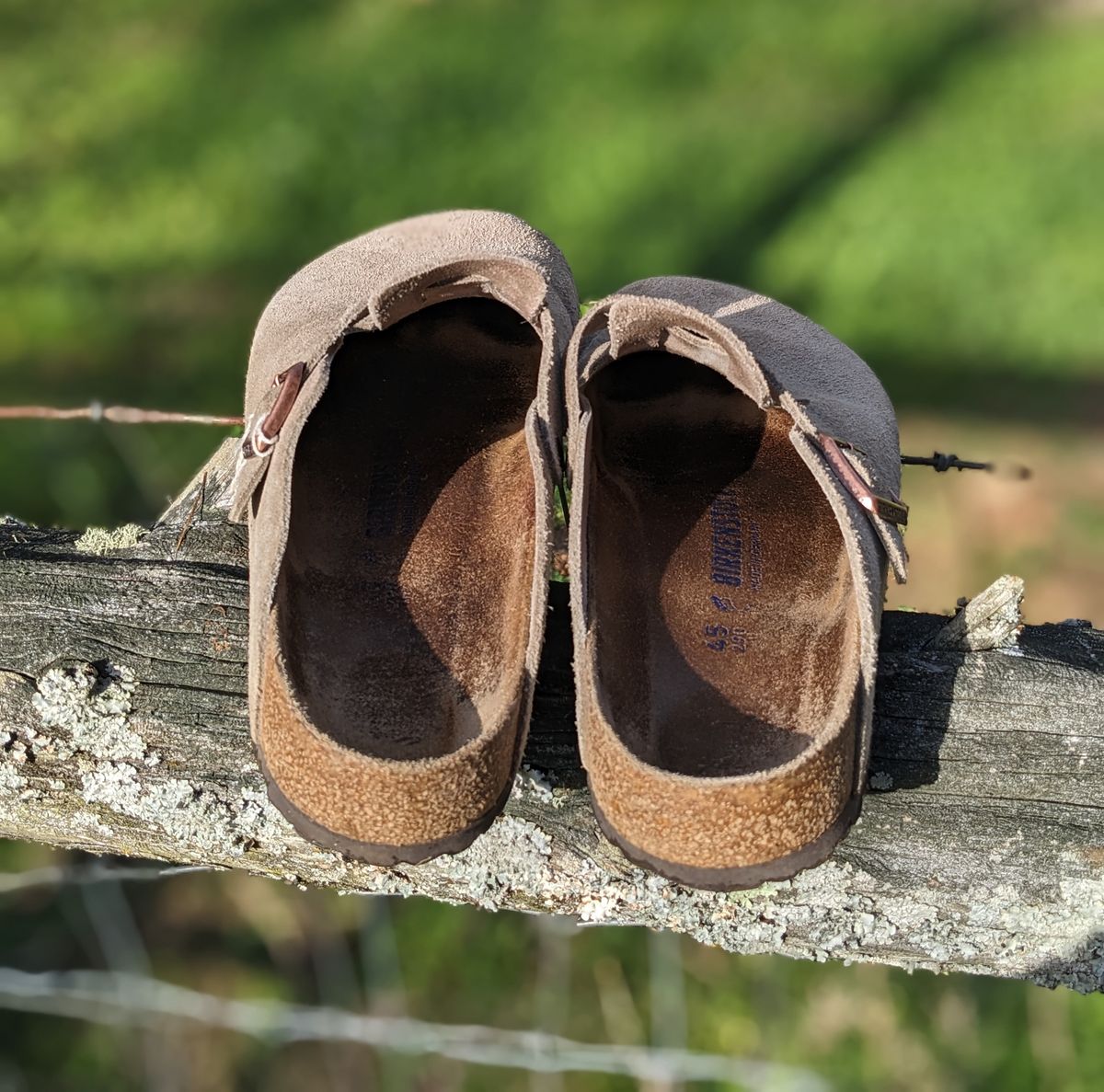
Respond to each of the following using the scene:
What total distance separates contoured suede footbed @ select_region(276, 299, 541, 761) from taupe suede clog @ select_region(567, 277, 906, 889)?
12 centimetres

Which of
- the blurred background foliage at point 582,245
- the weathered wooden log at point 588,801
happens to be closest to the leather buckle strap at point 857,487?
the weathered wooden log at point 588,801

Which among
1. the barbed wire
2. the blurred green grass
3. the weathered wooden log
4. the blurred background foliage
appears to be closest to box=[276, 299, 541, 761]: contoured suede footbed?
the weathered wooden log

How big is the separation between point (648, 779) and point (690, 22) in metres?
4.74

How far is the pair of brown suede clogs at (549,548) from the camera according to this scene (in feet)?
3.83

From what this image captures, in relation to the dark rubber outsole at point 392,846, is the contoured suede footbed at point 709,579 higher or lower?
higher

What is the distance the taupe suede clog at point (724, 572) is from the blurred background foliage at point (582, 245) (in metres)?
1.89

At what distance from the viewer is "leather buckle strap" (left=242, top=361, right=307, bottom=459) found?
1.36 m

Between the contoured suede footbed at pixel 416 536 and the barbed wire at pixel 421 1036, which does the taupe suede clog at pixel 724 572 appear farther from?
the barbed wire at pixel 421 1036

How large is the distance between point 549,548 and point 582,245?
10.6ft

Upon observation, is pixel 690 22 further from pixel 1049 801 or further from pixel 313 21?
pixel 1049 801

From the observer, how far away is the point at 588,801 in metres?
1.35

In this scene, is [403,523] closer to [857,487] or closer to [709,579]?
[709,579]

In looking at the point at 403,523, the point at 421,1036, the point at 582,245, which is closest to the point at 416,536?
the point at 403,523

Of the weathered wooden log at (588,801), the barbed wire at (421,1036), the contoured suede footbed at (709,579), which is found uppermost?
the contoured suede footbed at (709,579)
